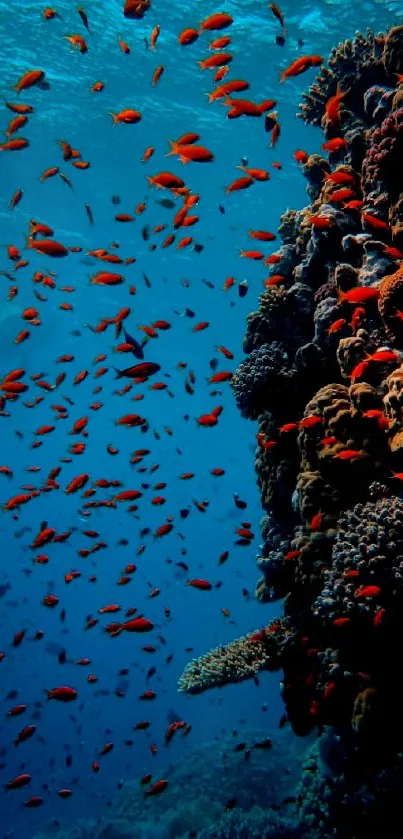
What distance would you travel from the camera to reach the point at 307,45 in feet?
68.1

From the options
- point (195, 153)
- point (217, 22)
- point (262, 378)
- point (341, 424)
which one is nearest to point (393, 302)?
point (341, 424)

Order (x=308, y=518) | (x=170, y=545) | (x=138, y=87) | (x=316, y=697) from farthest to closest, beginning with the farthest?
1. (x=170, y=545)
2. (x=138, y=87)
3. (x=316, y=697)
4. (x=308, y=518)

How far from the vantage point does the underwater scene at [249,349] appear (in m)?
5.84

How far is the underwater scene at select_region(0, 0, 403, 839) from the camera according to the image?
5836 millimetres

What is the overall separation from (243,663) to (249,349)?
4.99 metres

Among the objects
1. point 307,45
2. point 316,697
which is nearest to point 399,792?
point 316,697

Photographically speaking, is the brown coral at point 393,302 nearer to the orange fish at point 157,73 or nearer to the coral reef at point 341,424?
the coral reef at point 341,424

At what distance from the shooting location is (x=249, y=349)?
9148mm

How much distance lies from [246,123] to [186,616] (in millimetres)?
65946

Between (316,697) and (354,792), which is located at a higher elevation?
(316,697)

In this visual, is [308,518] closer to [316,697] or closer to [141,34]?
[316,697]

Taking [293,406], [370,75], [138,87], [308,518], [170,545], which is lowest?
[308,518]

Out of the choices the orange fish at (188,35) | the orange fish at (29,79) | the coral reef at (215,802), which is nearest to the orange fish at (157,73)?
the orange fish at (188,35)

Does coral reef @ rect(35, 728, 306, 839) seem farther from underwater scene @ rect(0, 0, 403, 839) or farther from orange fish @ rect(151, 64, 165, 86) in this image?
orange fish @ rect(151, 64, 165, 86)
